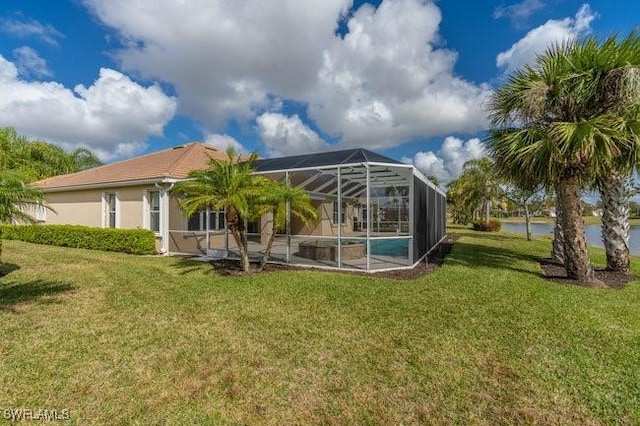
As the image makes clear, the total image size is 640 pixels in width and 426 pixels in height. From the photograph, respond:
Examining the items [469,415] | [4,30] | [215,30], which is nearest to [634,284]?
[469,415]

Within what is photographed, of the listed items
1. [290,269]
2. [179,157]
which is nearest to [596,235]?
[290,269]

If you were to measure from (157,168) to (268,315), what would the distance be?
12.2 meters

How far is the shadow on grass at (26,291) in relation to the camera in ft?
22.8

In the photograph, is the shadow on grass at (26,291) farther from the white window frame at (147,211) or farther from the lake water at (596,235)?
the lake water at (596,235)

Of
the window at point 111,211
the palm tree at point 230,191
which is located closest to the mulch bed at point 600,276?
the palm tree at point 230,191

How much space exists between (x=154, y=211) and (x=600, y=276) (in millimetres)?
16529

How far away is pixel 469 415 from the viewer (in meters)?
3.38

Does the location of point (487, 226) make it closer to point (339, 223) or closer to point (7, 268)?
point (339, 223)

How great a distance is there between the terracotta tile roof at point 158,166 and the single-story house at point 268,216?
6 cm

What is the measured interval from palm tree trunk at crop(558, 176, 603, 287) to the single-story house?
13.4 feet

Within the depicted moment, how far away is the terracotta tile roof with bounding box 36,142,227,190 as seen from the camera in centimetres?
1470

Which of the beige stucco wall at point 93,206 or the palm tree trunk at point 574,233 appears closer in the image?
the palm tree trunk at point 574,233

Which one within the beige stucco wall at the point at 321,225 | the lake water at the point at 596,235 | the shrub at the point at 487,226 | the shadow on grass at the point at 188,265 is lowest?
the lake water at the point at 596,235

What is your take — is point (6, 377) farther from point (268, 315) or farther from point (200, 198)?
point (200, 198)
